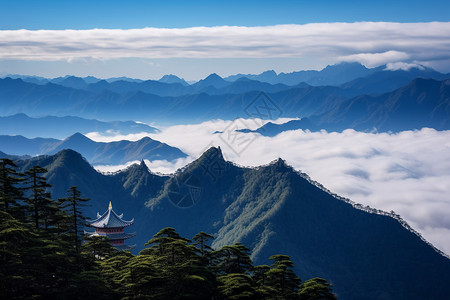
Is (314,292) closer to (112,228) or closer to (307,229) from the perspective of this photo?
(112,228)

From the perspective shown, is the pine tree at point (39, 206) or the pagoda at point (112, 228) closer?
the pine tree at point (39, 206)

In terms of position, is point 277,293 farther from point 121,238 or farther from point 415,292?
point 415,292

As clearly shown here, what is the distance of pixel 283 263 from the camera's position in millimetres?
65000

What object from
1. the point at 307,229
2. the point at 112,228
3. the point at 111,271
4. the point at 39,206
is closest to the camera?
the point at 111,271

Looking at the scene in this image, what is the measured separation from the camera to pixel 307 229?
173375 mm

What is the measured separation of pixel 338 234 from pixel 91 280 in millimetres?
126480

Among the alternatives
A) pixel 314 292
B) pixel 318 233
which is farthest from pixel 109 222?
pixel 318 233

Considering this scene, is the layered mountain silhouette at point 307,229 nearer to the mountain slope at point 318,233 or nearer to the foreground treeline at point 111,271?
the mountain slope at point 318,233

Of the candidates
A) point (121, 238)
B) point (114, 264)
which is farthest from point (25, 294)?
point (121, 238)

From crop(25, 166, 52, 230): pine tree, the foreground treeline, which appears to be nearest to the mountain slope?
the foreground treeline

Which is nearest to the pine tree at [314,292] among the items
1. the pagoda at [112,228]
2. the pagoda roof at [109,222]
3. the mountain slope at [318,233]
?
the pagoda at [112,228]

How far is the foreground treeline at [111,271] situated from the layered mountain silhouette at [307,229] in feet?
289

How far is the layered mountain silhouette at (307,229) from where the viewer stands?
6186 inches

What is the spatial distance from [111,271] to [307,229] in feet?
385
